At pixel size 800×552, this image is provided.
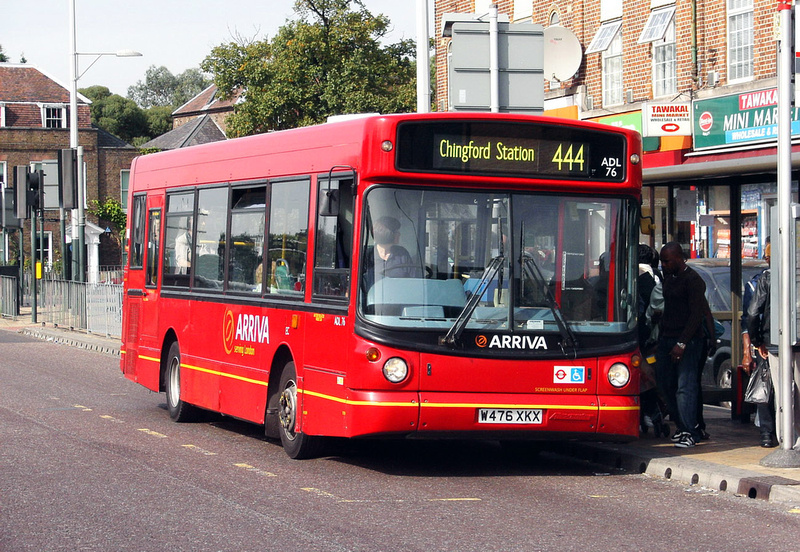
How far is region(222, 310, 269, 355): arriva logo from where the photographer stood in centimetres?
1154

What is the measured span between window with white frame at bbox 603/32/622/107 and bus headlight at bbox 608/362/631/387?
17.9m

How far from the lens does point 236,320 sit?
12188mm

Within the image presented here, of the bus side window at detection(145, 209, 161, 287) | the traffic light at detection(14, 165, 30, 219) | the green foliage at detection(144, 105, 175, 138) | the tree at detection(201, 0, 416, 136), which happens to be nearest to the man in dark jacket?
the bus side window at detection(145, 209, 161, 287)

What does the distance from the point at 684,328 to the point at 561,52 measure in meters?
17.7

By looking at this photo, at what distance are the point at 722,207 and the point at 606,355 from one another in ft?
13.4

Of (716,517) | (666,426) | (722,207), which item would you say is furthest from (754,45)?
(716,517)

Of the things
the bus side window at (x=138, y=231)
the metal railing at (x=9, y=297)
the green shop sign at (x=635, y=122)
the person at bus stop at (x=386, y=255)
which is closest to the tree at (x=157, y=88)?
the metal railing at (x=9, y=297)

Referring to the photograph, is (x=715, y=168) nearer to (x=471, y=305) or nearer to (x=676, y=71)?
(x=471, y=305)

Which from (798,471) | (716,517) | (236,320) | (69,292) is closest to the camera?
(716,517)

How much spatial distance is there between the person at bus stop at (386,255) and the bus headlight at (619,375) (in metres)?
1.81

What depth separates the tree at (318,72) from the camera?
172 ft

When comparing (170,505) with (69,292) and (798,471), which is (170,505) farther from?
(69,292)

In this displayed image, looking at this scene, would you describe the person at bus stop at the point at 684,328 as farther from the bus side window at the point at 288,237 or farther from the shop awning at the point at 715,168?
the bus side window at the point at 288,237

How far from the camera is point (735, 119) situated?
76.3ft
